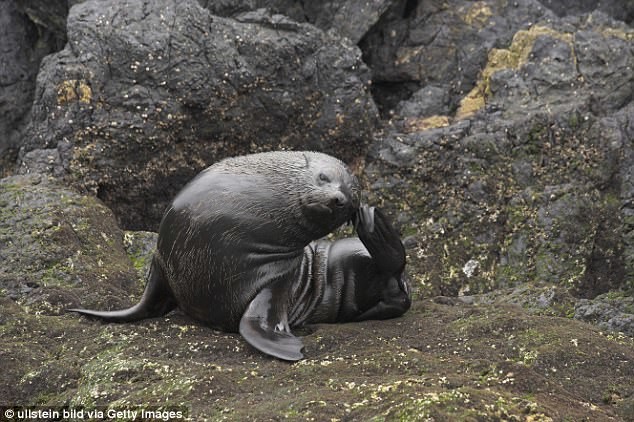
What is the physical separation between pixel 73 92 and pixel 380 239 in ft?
14.6

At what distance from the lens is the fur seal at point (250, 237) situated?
18.1 feet

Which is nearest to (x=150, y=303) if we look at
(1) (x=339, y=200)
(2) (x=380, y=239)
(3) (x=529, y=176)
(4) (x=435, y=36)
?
(1) (x=339, y=200)

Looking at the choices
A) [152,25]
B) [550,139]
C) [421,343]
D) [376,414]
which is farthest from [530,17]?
[376,414]

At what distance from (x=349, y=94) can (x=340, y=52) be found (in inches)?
19.9

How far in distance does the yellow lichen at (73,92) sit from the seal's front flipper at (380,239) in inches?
168

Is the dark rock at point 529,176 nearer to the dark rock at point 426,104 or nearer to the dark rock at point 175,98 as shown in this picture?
the dark rock at point 426,104

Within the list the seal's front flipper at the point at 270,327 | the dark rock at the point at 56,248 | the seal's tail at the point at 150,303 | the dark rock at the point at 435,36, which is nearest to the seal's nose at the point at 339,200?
the seal's front flipper at the point at 270,327

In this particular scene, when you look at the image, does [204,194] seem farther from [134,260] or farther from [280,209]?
[134,260]

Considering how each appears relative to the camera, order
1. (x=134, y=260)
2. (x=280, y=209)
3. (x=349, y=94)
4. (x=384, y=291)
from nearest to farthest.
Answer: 1. (x=280, y=209)
2. (x=384, y=291)
3. (x=134, y=260)
4. (x=349, y=94)

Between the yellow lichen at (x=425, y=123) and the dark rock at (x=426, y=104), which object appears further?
the dark rock at (x=426, y=104)

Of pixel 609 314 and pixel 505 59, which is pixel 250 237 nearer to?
pixel 609 314

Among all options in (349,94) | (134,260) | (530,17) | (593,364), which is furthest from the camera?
(530,17)

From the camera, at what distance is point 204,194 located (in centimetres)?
561

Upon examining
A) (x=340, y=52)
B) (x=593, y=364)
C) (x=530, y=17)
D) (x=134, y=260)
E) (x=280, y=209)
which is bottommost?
(x=134, y=260)
